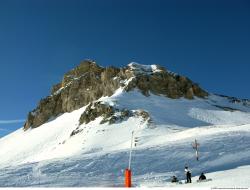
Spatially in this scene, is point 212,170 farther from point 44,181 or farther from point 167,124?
point 167,124

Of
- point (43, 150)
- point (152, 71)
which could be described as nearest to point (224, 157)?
point (43, 150)

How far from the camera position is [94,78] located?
104m

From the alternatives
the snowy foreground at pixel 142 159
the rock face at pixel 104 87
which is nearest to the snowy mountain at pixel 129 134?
the snowy foreground at pixel 142 159

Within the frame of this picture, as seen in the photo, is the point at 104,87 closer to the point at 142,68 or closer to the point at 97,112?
the point at 142,68

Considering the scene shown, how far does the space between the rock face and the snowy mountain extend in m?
0.21

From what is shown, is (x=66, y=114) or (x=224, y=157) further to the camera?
(x=66, y=114)

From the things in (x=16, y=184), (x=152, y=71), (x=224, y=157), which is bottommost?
(x=16, y=184)

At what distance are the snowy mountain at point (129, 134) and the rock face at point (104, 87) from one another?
208mm

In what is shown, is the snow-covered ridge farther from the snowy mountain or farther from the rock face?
the snowy mountain

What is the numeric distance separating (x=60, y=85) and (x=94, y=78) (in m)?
26.3

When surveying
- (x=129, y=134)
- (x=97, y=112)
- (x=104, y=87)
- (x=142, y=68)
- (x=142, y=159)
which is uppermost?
(x=142, y=68)

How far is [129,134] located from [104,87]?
119 feet

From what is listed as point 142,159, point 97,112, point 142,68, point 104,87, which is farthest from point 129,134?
point 142,68

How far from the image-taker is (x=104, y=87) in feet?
313
